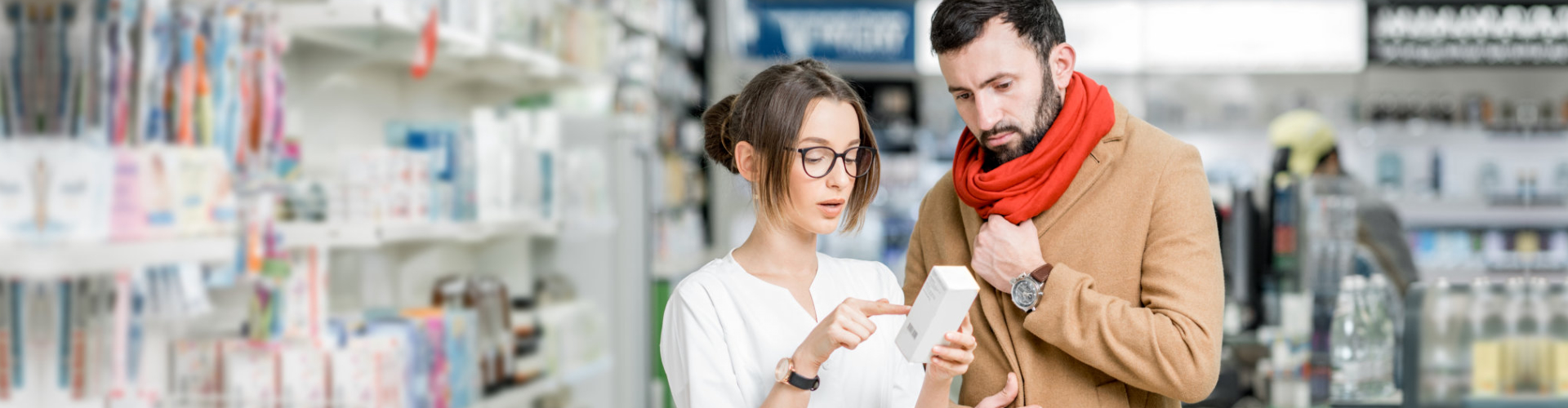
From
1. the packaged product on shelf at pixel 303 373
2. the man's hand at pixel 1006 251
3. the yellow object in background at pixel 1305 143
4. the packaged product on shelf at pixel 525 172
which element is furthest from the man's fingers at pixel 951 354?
the yellow object in background at pixel 1305 143

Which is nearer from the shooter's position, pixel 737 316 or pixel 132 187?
pixel 737 316

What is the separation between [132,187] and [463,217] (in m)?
1.35

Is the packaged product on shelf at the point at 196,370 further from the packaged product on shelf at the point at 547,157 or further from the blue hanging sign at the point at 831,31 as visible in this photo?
the blue hanging sign at the point at 831,31

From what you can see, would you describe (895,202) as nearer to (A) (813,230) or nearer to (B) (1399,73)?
(B) (1399,73)

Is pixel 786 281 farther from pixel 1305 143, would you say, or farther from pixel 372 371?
pixel 1305 143

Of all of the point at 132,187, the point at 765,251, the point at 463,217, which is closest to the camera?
the point at 765,251

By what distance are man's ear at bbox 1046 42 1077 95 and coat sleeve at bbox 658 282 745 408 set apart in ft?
1.60

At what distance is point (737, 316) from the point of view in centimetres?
137

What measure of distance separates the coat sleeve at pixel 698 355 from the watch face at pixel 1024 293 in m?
0.34

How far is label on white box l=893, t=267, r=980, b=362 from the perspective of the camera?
1.14 m

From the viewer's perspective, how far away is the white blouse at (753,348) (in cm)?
134

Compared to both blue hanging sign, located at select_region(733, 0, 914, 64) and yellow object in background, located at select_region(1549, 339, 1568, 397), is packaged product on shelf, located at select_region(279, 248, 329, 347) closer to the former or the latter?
yellow object in background, located at select_region(1549, 339, 1568, 397)

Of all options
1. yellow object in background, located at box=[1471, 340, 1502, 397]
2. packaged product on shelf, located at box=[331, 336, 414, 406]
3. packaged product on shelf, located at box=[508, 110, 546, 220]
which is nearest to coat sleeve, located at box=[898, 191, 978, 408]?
packaged product on shelf, located at box=[331, 336, 414, 406]

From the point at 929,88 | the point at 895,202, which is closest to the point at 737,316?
the point at 895,202
